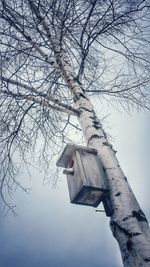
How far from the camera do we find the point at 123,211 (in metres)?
1.85

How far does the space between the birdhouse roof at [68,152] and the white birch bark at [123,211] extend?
9 centimetres

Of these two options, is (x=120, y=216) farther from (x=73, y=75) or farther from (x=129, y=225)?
(x=73, y=75)

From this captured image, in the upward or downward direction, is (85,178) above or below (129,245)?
above

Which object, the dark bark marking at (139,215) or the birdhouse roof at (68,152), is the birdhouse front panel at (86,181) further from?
the dark bark marking at (139,215)

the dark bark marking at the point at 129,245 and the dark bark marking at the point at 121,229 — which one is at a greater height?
the dark bark marking at the point at 121,229

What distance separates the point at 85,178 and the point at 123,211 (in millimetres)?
411

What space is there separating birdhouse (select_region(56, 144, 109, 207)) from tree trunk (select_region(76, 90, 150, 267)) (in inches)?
2.7

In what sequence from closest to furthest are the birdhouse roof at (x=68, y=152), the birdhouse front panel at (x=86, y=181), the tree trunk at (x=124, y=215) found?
1. the tree trunk at (x=124, y=215)
2. the birdhouse front panel at (x=86, y=181)
3. the birdhouse roof at (x=68, y=152)

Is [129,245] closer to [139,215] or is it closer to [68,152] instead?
[139,215]

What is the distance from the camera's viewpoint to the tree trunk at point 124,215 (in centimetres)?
162

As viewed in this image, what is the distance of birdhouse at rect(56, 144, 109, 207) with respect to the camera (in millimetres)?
2074

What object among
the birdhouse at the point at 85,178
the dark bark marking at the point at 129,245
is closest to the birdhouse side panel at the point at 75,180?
the birdhouse at the point at 85,178

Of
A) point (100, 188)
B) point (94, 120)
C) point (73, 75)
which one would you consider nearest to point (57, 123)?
point (73, 75)

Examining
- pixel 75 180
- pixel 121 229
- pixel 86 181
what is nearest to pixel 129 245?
pixel 121 229
